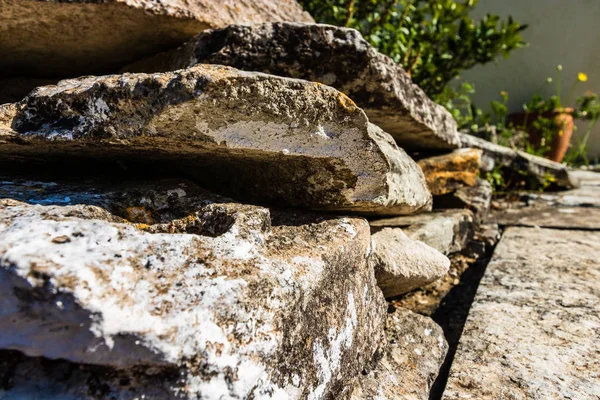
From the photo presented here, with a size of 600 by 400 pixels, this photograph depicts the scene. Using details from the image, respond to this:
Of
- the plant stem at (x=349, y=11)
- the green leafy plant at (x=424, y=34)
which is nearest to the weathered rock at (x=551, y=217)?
the green leafy plant at (x=424, y=34)

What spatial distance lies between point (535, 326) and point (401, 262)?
Result: 0.40 meters

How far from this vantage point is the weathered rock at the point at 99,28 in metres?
1.31

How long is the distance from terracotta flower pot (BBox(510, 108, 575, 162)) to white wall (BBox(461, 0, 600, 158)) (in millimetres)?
974

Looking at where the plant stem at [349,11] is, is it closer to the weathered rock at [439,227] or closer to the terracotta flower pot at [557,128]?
the weathered rock at [439,227]

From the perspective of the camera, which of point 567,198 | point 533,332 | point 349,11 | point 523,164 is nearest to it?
point 533,332

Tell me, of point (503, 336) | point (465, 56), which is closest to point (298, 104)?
point (503, 336)

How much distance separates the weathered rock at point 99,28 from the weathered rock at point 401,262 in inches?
35.9

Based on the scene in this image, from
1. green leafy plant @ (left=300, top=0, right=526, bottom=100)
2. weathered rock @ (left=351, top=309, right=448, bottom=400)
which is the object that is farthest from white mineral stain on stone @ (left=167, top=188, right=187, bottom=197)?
green leafy plant @ (left=300, top=0, right=526, bottom=100)

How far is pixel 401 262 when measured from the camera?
1377 millimetres

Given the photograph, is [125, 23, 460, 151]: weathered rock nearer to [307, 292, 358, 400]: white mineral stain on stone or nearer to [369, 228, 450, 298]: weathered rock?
[369, 228, 450, 298]: weathered rock

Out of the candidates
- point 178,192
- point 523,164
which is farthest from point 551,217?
point 178,192

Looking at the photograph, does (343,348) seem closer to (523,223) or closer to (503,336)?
(503,336)

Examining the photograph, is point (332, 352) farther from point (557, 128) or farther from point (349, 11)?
point (557, 128)

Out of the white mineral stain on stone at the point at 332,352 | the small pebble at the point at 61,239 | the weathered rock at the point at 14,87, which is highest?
the small pebble at the point at 61,239
